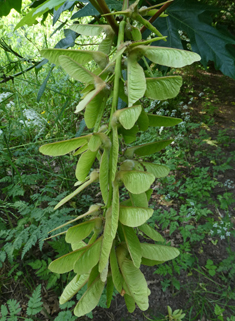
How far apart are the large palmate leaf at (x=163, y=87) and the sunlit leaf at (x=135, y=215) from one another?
17 cm

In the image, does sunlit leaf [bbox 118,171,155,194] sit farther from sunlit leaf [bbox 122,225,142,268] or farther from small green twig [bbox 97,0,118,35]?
small green twig [bbox 97,0,118,35]

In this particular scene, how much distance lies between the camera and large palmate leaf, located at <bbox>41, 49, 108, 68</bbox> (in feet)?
1.19

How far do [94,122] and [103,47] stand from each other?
137 mm

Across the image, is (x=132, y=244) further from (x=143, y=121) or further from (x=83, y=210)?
(x=83, y=210)

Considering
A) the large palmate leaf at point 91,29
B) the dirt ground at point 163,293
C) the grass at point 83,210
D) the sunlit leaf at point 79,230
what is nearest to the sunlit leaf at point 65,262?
the sunlit leaf at point 79,230

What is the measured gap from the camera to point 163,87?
36 cm

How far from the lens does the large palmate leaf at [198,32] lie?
3.42 ft

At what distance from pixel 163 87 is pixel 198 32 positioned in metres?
0.94

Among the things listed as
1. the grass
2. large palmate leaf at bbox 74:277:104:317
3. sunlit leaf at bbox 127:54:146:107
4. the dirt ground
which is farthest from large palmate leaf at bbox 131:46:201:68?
the dirt ground

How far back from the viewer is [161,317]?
136 cm

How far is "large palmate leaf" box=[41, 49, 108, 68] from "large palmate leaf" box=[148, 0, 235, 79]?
745 mm

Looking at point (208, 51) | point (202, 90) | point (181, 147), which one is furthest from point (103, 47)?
point (202, 90)

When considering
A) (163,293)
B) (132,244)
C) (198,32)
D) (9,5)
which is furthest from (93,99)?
(163,293)

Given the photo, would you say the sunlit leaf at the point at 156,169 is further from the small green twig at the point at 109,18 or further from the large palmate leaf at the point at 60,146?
the small green twig at the point at 109,18
